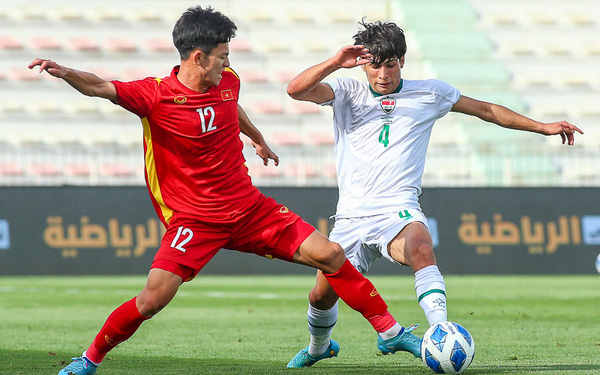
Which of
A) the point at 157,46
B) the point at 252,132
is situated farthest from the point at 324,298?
the point at 157,46

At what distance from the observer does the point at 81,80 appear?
15.1ft

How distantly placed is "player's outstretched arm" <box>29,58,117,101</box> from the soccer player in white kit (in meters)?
1.15

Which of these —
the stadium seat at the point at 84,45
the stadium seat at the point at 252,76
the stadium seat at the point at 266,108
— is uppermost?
the stadium seat at the point at 84,45

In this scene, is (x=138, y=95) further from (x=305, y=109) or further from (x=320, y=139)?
(x=305, y=109)

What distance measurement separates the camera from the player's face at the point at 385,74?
5676mm

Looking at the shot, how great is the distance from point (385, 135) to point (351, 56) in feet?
2.27

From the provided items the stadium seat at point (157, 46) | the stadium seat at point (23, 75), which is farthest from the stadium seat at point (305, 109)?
the stadium seat at point (23, 75)

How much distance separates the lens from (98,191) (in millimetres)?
15930

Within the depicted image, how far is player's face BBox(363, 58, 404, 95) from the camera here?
5.68 m

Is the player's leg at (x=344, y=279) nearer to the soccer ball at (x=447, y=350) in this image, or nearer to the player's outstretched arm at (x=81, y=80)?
the soccer ball at (x=447, y=350)

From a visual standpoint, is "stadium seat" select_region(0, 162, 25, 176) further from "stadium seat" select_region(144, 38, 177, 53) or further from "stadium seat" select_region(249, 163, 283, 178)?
"stadium seat" select_region(144, 38, 177, 53)

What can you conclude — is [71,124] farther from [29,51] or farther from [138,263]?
[138,263]

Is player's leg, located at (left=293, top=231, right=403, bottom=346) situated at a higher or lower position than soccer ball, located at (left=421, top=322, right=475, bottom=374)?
higher


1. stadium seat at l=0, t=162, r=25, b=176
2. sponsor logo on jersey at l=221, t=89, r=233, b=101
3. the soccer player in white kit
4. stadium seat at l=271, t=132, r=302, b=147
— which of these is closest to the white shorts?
the soccer player in white kit
